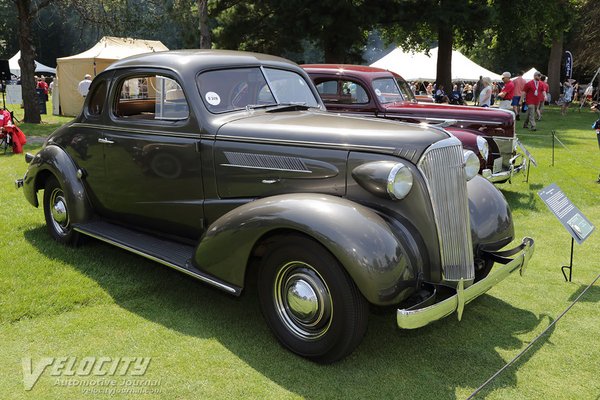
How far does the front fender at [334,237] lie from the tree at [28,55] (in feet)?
51.6

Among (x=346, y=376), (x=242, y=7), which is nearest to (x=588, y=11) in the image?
(x=242, y=7)

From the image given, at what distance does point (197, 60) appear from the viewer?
165 inches

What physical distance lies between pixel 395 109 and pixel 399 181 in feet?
18.5

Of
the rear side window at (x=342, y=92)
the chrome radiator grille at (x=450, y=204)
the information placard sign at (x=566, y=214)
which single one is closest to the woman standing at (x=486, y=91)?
the rear side window at (x=342, y=92)

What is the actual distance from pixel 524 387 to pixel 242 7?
21.2 meters

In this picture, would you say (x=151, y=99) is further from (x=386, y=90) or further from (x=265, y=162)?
(x=386, y=90)

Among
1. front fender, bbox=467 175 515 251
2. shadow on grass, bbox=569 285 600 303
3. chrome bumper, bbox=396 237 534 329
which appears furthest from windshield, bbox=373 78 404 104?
chrome bumper, bbox=396 237 534 329

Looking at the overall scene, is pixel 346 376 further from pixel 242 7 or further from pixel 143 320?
pixel 242 7

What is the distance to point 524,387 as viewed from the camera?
10.1 ft

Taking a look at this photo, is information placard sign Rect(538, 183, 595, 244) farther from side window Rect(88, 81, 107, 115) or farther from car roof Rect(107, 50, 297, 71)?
side window Rect(88, 81, 107, 115)

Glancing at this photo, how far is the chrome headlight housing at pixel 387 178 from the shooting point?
10.2ft

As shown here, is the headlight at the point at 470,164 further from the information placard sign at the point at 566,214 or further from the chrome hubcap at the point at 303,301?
the chrome hubcap at the point at 303,301

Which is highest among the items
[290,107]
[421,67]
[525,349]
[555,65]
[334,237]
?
[555,65]

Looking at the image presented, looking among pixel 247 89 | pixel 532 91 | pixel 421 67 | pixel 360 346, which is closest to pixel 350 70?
pixel 247 89
